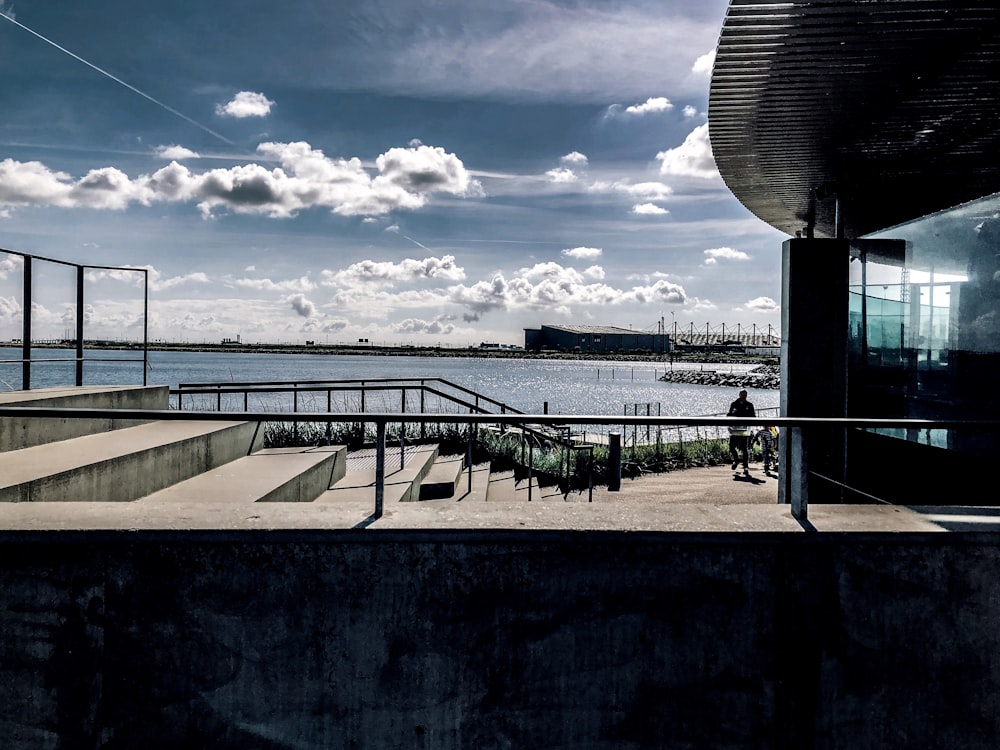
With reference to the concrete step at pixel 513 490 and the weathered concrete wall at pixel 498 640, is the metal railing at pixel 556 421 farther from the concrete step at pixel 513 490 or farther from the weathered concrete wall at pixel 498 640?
the concrete step at pixel 513 490

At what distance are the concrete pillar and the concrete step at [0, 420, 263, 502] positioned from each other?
691 cm

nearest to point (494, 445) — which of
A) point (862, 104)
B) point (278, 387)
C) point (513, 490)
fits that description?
point (513, 490)

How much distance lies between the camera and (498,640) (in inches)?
132

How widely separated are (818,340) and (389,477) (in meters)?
5.89

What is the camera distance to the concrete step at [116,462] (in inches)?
175

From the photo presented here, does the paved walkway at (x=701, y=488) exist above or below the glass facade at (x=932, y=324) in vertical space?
below

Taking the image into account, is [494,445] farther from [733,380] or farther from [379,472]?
Answer: [733,380]

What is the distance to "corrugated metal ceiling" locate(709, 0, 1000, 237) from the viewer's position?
4.71m

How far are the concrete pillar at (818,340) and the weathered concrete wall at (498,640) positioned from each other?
473 cm

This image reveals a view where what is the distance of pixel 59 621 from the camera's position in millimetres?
3270

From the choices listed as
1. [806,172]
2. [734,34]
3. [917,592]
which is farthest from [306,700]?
[806,172]

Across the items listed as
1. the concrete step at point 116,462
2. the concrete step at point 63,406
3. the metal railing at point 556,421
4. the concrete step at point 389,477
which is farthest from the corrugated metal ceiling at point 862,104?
the concrete step at point 63,406

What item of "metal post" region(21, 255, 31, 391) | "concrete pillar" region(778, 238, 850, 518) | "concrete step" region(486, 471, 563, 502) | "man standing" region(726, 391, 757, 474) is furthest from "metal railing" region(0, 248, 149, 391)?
"man standing" region(726, 391, 757, 474)

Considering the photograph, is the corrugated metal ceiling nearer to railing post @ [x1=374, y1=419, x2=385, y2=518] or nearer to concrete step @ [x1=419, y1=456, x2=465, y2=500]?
railing post @ [x1=374, y1=419, x2=385, y2=518]
